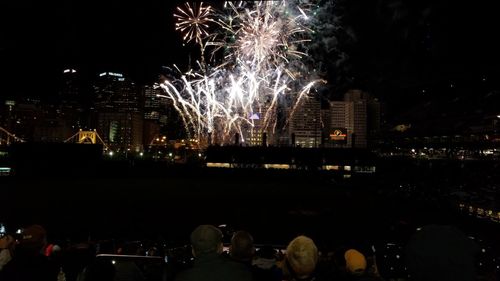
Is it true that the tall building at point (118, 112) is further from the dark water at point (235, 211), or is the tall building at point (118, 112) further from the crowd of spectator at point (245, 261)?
the crowd of spectator at point (245, 261)

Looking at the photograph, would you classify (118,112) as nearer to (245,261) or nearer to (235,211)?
(235,211)

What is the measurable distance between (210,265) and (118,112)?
500 feet

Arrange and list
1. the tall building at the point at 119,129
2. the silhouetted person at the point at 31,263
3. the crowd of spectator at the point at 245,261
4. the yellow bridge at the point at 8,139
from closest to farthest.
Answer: the crowd of spectator at the point at 245,261, the silhouetted person at the point at 31,263, the yellow bridge at the point at 8,139, the tall building at the point at 119,129

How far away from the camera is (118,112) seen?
146875 millimetres

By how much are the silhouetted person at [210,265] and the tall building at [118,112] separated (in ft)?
455

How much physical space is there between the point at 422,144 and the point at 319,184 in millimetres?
58317

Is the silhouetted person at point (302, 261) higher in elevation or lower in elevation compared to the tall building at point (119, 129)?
lower

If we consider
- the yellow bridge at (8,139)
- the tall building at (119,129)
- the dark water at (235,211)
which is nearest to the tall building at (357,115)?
the tall building at (119,129)

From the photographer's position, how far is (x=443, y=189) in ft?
84.8

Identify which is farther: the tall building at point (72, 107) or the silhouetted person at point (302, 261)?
the tall building at point (72, 107)

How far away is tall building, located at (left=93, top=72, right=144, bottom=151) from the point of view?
142375 mm

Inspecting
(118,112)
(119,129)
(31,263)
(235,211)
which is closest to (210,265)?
(31,263)

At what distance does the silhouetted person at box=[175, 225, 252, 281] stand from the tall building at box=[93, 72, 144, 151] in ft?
455

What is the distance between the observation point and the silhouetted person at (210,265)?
7.63ft
